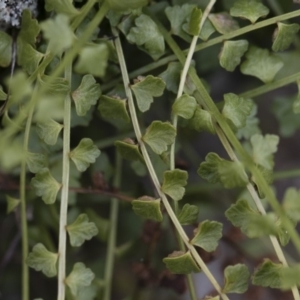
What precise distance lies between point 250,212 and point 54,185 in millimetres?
214

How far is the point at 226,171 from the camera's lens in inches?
22.0

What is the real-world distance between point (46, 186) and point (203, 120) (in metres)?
0.19

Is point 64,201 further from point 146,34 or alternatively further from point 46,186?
point 146,34

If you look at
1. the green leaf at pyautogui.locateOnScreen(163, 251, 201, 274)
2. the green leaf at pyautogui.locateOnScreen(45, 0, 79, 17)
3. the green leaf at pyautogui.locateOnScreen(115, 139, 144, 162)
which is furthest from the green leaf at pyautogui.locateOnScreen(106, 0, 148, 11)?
the green leaf at pyautogui.locateOnScreen(163, 251, 201, 274)

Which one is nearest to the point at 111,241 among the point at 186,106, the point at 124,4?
the point at 186,106

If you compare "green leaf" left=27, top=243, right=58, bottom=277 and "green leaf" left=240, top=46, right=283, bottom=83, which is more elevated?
"green leaf" left=240, top=46, right=283, bottom=83

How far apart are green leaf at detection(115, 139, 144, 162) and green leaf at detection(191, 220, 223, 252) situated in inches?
4.0

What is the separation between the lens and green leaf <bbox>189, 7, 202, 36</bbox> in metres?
0.64

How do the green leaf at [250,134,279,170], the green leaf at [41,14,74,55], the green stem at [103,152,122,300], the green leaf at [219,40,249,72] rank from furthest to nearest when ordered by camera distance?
the green stem at [103,152,122,300] → the green leaf at [219,40,249,72] → the green leaf at [250,134,279,170] → the green leaf at [41,14,74,55]

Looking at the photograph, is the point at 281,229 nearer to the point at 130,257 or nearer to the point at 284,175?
the point at 284,175

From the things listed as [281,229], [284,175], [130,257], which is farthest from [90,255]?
[281,229]

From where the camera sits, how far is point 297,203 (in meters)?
0.54

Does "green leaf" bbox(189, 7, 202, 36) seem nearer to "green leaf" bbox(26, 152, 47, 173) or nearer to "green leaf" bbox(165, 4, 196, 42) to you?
"green leaf" bbox(165, 4, 196, 42)

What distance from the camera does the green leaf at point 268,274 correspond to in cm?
60
